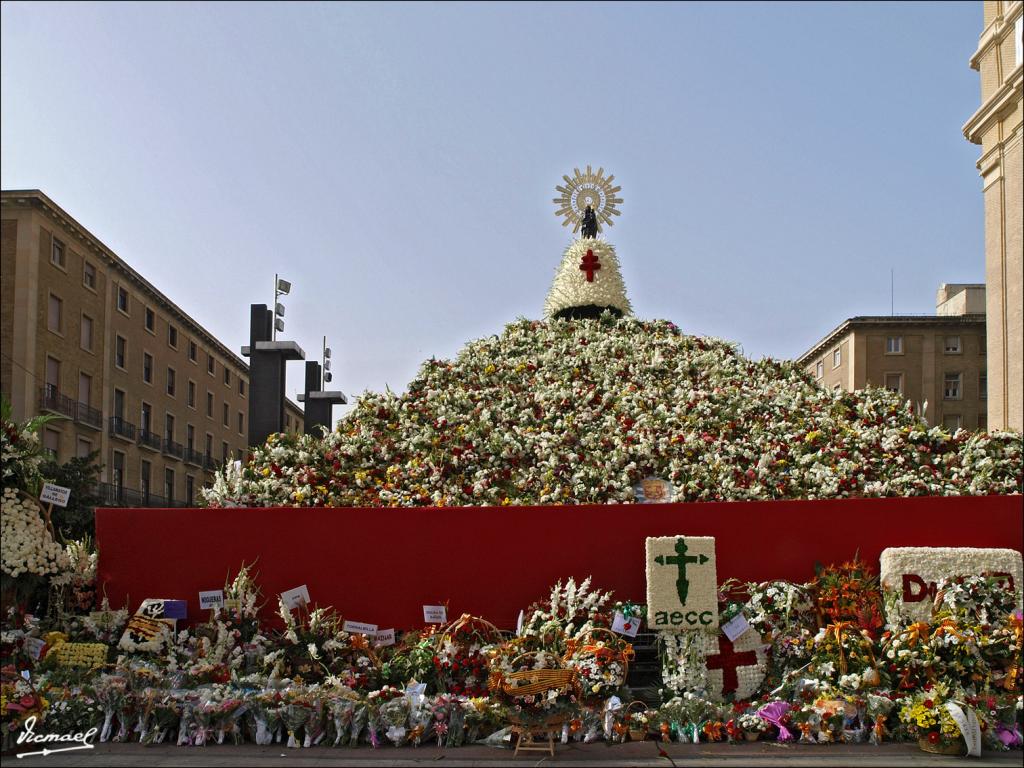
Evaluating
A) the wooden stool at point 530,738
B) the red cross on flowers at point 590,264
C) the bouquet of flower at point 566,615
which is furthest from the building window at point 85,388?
the wooden stool at point 530,738

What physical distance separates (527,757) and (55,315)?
33880 millimetres

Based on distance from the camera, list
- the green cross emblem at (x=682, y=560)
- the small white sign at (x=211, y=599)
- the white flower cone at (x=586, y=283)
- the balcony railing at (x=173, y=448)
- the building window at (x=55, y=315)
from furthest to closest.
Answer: the balcony railing at (x=173, y=448) → the building window at (x=55, y=315) → the white flower cone at (x=586, y=283) → the small white sign at (x=211, y=599) → the green cross emblem at (x=682, y=560)

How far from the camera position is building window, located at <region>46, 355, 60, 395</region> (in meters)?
36.7

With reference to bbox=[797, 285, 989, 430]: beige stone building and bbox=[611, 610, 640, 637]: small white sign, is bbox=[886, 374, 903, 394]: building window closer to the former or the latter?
bbox=[797, 285, 989, 430]: beige stone building

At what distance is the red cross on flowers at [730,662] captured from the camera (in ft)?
33.0

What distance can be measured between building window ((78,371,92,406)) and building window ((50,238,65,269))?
409 centimetres

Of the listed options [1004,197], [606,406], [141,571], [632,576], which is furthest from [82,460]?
Answer: [1004,197]

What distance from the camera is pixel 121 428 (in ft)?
139

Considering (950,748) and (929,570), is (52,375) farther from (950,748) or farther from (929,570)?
(950,748)

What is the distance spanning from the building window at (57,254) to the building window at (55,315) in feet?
4.46

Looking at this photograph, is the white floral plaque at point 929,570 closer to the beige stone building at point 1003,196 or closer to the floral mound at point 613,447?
the floral mound at point 613,447

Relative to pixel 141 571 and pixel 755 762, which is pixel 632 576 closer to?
pixel 755 762

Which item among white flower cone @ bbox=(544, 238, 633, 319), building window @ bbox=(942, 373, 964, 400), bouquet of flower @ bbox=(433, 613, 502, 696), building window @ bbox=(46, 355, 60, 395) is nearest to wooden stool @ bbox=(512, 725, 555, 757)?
bouquet of flower @ bbox=(433, 613, 502, 696)

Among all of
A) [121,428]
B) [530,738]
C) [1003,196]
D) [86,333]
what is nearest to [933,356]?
[1003,196]
